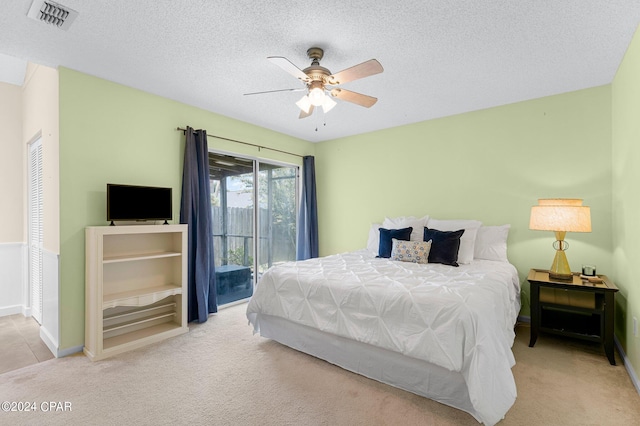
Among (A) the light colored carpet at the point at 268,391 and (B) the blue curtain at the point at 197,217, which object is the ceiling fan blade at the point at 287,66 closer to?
(B) the blue curtain at the point at 197,217

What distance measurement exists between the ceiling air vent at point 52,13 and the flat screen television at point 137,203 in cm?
130

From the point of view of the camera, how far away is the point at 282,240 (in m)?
5.28

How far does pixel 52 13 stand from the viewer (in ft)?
6.67

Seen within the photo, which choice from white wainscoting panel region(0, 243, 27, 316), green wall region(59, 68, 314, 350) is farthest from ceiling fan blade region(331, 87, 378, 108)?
white wainscoting panel region(0, 243, 27, 316)

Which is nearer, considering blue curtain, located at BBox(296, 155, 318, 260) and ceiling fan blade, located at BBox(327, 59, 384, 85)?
ceiling fan blade, located at BBox(327, 59, 384, 85)

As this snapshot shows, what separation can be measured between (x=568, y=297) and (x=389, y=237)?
1.78m

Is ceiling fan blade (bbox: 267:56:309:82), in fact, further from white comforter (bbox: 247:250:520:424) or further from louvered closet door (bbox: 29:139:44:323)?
louvered closet door (bbox: 29:139:44:323)

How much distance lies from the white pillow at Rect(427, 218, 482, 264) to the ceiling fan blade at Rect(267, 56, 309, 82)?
2.44m

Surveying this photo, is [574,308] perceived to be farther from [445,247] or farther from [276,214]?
[276,214]

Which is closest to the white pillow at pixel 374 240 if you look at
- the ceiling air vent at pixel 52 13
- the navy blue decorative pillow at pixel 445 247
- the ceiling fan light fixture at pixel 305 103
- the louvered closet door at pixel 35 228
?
the navy blue decorative pillow at pixel 445 247

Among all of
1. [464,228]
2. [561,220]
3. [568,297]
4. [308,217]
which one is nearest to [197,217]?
[308,217]

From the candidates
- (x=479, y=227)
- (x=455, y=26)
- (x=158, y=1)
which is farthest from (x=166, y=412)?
(x=479, y=227)

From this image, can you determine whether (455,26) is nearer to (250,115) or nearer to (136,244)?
→ (250,115)

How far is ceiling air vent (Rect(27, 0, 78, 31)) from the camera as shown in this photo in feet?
6.40
